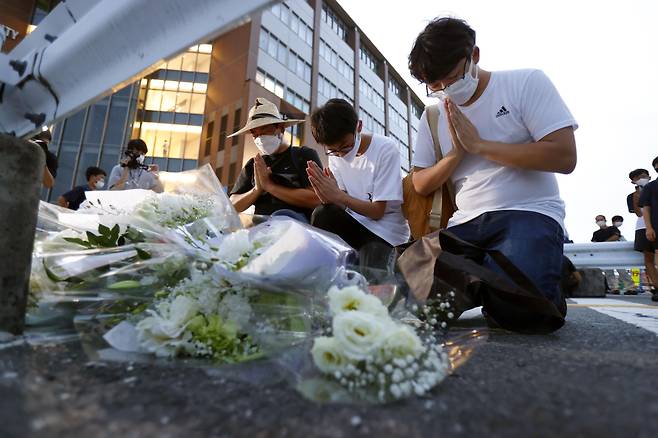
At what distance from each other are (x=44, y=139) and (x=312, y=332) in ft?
11.2

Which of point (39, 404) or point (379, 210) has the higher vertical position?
point (379, 210)

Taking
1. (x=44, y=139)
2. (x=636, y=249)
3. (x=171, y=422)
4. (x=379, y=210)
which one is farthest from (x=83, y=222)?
(x=636, y=249)

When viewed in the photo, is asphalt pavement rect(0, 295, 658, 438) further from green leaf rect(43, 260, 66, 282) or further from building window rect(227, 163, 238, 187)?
building window rect(227, 163, 238, 187)

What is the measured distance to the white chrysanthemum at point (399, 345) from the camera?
0.71 metres

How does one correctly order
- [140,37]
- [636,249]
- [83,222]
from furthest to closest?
1. [636,249]
2. [83,222]
3. [140,37]

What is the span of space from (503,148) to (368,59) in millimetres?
28143

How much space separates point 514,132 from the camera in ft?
5.95

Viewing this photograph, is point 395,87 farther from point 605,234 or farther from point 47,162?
point 47,162

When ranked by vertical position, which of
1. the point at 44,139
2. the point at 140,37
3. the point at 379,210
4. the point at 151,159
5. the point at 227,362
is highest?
the point at 151,159

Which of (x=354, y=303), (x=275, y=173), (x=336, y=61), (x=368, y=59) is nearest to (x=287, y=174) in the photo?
(x=275, y=173)

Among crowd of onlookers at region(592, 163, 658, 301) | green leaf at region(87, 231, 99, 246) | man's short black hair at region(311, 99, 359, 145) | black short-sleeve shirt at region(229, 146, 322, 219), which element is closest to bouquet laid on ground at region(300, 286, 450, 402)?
green leaf at region(87, 231, 99, 246)

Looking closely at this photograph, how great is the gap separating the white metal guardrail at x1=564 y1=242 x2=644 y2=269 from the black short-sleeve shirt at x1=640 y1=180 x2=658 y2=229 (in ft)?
2.31

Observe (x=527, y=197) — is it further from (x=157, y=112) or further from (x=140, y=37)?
(x=157, y=112)

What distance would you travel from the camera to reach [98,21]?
0.99 meters
